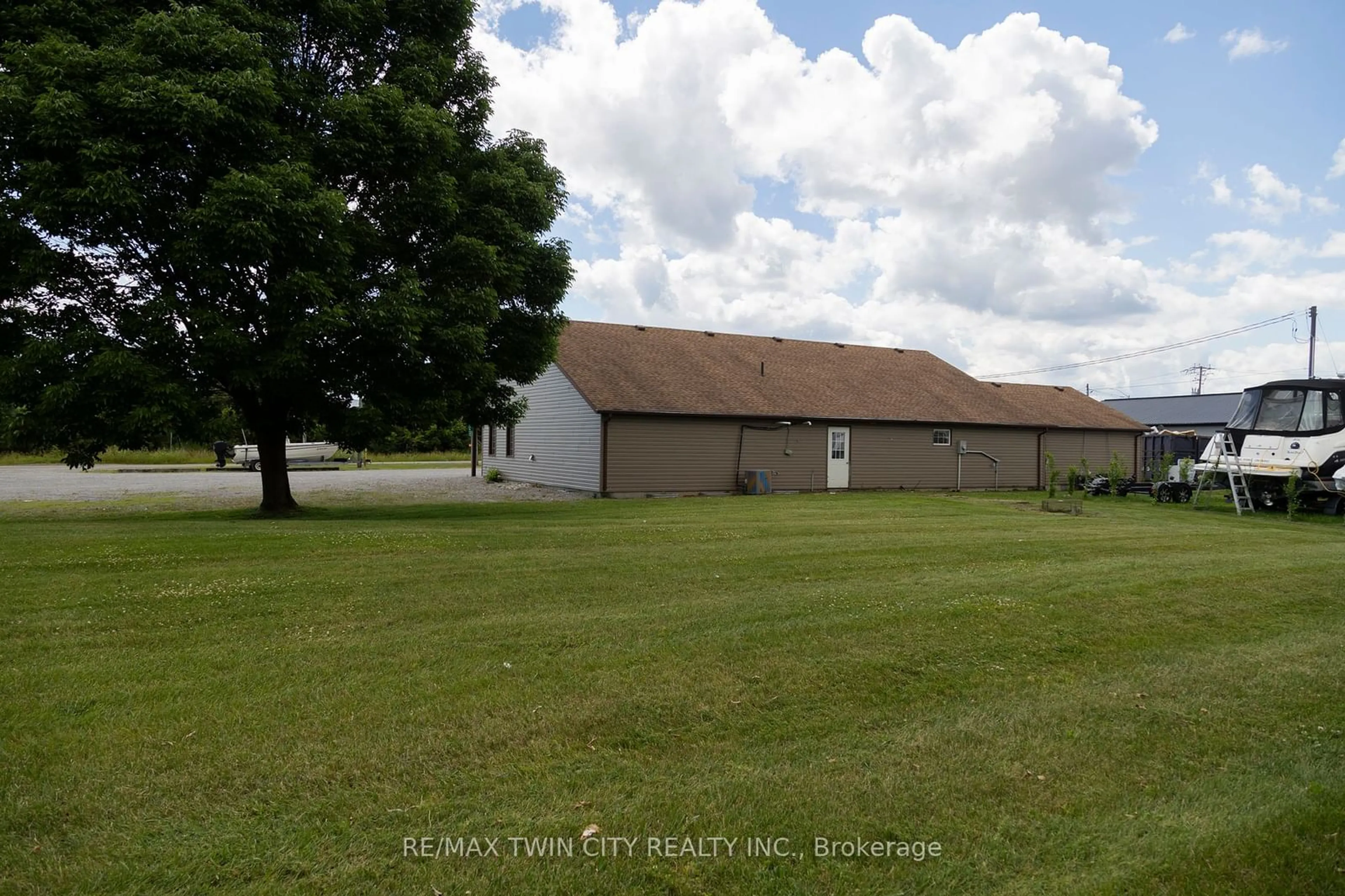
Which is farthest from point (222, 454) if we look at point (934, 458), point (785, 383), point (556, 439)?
point (934, 458)

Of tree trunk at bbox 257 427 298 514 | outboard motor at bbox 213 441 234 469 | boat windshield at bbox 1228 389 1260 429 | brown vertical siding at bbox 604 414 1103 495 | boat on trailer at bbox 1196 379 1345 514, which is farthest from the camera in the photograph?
outboard motor at bbox 213 441 234 469

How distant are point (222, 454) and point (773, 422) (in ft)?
78.1

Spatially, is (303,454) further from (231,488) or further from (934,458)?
(934,458)

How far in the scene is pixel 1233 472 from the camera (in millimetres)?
19484

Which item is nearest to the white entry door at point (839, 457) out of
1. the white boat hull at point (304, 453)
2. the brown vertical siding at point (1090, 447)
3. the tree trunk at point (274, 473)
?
the brown vertical siding at point (1090, 447)

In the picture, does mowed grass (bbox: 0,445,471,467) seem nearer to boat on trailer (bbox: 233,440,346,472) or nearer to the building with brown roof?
boat on trailer (bbox: 233,440,346,472)

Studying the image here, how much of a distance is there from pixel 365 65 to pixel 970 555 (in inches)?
520

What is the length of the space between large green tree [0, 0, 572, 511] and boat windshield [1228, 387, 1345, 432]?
17959 mm

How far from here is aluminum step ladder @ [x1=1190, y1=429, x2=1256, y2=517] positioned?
19016 millimetres

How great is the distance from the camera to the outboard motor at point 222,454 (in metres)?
32.7

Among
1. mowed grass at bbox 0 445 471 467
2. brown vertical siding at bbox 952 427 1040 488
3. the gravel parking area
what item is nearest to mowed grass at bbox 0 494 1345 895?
the gravel parking area

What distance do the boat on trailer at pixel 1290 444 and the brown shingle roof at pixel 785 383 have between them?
719 cm

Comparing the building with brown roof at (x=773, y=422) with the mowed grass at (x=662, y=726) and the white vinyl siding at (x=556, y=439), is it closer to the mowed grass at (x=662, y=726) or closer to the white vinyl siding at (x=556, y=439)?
the white vinyl siding at (x=556, y=439)

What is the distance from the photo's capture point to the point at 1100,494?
2372cm
